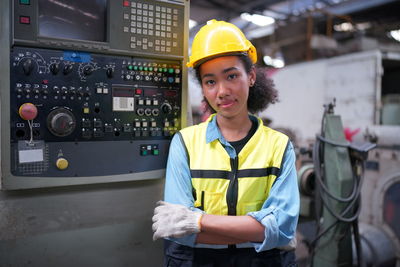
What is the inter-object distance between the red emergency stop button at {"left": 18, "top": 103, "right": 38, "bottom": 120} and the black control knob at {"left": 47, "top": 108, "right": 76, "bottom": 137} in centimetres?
5

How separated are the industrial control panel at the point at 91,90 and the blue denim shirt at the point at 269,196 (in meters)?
0.18

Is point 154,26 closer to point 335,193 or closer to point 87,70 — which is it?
point 87,70

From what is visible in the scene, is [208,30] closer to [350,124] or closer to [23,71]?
[23,71]

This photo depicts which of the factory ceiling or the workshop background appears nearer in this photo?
the workshop background

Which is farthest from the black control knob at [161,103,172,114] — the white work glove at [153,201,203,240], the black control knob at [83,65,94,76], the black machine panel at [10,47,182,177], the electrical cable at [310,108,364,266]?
the electrical cable at [310,108,364,266]

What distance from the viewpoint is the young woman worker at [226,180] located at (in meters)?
0.99

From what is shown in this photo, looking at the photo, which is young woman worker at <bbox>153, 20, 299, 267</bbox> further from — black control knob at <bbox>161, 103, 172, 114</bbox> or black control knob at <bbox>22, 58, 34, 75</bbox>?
black control knob at <bbox>22, 58, 34, 75</bbox>

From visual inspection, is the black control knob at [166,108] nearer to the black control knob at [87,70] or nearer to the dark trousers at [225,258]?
the black control knob at [87,70]

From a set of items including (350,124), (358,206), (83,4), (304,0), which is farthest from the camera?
(304,0)

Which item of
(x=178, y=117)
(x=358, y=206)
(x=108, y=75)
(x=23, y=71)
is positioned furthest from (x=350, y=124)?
(x=23, y=71)

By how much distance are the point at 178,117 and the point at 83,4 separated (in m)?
0.51

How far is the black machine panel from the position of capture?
1022mm

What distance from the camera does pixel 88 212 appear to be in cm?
116

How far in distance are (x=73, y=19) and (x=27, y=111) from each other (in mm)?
342
